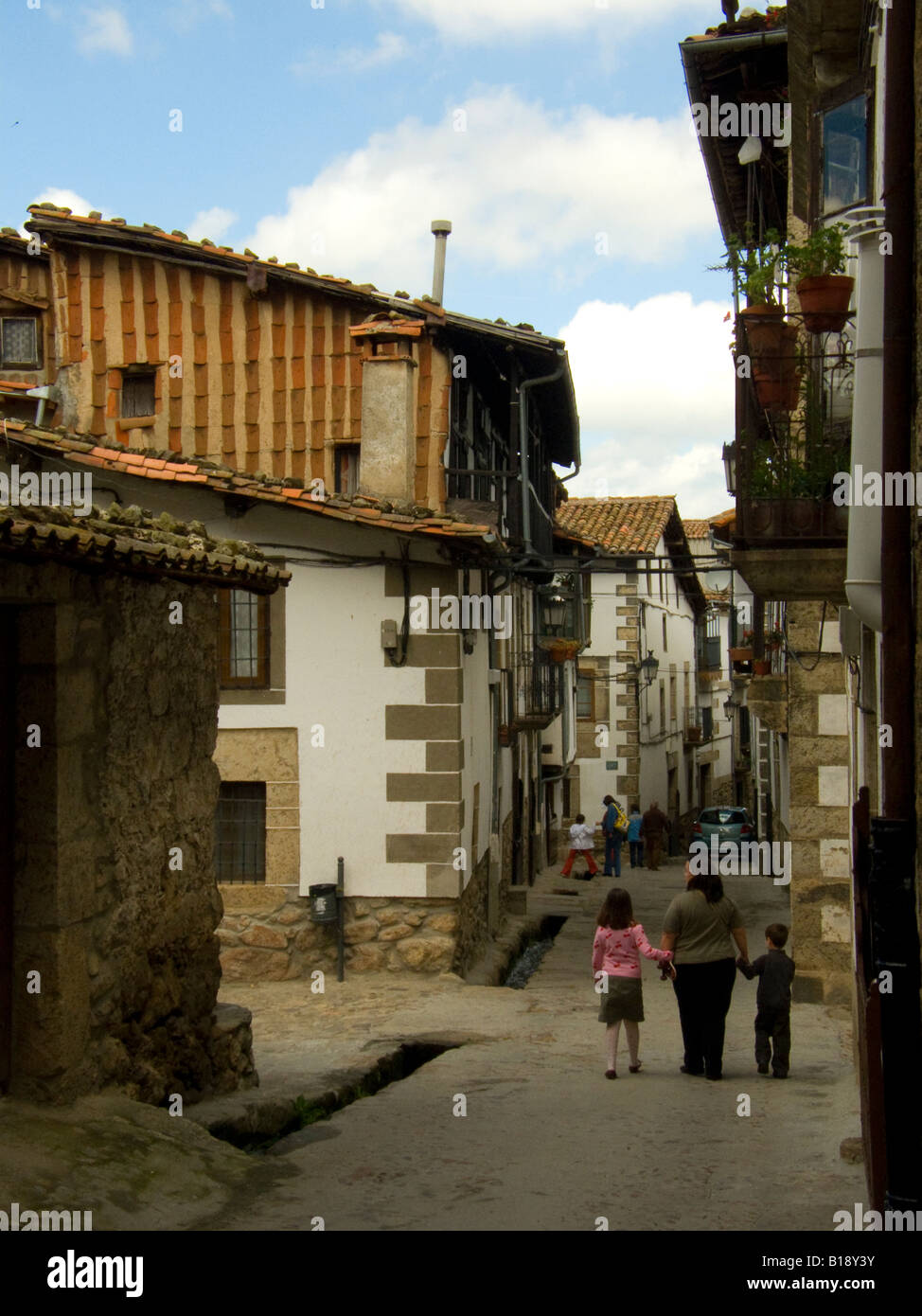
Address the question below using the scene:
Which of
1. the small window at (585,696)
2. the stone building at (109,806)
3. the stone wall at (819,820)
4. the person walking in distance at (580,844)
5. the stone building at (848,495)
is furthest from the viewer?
the small window at (585,696)

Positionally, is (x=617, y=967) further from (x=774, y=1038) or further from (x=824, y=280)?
(x=824, y=280)

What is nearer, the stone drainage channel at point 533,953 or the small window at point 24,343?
the small window at point 24,343

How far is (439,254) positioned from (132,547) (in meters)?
11.7

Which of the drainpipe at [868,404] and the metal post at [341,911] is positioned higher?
the drainpipe at [868,404]

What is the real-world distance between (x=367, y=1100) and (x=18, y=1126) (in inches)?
127

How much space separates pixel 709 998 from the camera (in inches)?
362

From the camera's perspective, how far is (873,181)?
23.5ft

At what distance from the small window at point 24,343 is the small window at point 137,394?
45.5 inches

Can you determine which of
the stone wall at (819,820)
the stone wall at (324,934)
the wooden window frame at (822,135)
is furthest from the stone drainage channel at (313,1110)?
the wooden window frame at (822,135)

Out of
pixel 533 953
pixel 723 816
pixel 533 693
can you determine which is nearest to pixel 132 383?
pixel 533 693

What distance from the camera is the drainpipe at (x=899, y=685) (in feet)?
15.1

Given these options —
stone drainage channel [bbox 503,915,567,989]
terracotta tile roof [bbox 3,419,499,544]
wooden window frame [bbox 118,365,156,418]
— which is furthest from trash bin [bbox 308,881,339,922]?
wooden window frame [bbox 118,365,156,418]

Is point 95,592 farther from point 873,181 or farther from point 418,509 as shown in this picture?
point 418,509

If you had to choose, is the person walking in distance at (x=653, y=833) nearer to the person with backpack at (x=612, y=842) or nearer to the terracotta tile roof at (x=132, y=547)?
the person with backpack at (x=612, y=842)
